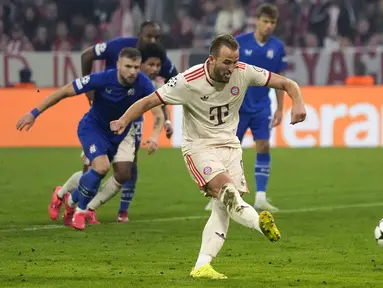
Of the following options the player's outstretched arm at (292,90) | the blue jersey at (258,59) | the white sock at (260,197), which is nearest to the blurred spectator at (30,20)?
the blue jersey at (258,59)

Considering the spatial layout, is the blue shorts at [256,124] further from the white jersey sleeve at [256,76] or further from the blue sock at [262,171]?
the white jersey sleeve at [256,76]

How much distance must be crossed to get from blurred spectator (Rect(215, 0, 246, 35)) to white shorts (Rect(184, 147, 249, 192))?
576 inches

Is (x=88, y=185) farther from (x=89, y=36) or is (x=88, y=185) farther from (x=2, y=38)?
(x=89, y=36)

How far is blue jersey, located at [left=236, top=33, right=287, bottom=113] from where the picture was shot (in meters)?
12.9

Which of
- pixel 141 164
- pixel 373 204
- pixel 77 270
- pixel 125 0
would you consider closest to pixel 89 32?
pixel 125 0

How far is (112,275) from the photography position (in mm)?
7781

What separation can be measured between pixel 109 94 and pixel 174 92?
320 cm

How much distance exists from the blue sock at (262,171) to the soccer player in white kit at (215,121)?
4.72 m

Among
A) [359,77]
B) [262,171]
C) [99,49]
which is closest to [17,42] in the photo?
[359,77]

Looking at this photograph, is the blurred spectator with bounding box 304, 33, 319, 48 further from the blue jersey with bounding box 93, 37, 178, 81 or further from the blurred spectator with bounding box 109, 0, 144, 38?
the blue jersey with bounding box 93, 37, 178, 81

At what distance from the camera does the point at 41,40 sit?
2264 cm

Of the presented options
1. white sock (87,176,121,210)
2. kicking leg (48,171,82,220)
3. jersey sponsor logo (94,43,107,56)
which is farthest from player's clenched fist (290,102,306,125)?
jersey sponsor logo (94,43,107,56)

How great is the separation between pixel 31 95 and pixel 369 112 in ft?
21.0

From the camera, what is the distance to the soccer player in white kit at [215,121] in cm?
762
